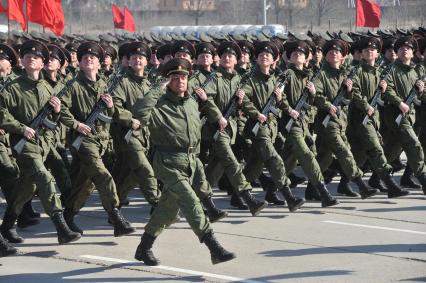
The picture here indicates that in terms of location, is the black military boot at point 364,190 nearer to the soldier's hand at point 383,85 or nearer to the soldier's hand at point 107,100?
the soldier's hand at point 383,85

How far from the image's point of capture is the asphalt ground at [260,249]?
8844mm

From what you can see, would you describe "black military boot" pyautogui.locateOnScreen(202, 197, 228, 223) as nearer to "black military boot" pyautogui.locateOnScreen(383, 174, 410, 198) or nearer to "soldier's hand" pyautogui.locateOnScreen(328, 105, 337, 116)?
"soldier's hand" pyautogui.locateOnScreen(328, 105, 337, 116)

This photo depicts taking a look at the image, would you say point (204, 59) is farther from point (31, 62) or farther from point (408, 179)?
point (408, 179)

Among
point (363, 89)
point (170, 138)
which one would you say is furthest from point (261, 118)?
point (170, 138)

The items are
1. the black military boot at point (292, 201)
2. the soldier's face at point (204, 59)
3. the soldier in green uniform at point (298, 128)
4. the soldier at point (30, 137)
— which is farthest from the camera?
the soldier's face at point (204, 59)

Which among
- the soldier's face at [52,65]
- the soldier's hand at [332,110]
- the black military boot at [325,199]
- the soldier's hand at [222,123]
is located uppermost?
the soldier's face at [52,65]

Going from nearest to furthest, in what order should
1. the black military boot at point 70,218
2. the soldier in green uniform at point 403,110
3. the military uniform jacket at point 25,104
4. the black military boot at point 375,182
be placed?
the military uniform jacket at point 25,104 → the black military boot at point 70,218 → the soldier in green uniform at point 403,110 → the black military boot at point 375,182

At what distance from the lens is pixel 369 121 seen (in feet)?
42.4

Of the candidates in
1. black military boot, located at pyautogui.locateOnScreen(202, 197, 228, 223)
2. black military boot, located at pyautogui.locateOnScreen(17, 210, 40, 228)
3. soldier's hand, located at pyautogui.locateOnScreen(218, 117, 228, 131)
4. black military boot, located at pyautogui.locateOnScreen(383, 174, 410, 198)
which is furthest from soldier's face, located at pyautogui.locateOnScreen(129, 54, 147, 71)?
black military boot, located at pyautogui.locateOnScreen(383, 174, 410, 198)

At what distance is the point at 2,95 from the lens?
10.2 metres

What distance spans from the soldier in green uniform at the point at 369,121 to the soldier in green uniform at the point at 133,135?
2695mm

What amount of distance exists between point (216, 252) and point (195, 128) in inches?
41.9

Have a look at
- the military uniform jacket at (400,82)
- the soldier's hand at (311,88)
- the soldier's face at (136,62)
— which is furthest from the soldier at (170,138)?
the military uniform jacket at (400,82)

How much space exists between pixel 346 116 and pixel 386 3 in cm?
6025
